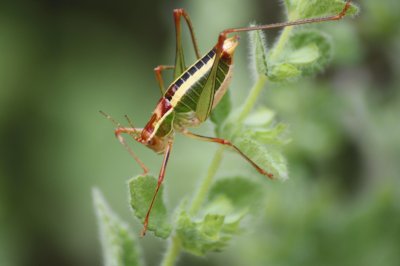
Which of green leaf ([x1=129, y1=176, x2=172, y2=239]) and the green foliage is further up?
green leaf ([x1=129, y1=176, x2=172, y2=239])

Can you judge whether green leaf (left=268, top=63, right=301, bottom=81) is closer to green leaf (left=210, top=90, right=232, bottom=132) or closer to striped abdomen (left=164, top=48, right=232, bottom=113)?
green leaf (left=210, top=90, right=232, bottom=132)

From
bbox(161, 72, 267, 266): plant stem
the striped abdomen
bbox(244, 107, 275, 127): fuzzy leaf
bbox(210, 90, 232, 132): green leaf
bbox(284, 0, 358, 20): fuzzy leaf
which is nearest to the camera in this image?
bbox(284, 0, 358, 20): fuzzy leaf

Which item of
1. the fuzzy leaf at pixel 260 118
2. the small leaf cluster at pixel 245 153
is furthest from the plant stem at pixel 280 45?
the fuzzy leaf at pixel 260 118

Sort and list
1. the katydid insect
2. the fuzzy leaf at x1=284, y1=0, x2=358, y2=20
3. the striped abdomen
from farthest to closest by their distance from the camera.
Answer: the striped abdomen, the katydid insect, the fuzzy leaf at x1=284, y1=0, x2=358, y2=20

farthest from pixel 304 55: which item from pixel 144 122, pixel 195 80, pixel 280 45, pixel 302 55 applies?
pixel 144 122

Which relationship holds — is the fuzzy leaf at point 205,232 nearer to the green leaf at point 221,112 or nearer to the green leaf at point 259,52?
the green leaf at point 221,112

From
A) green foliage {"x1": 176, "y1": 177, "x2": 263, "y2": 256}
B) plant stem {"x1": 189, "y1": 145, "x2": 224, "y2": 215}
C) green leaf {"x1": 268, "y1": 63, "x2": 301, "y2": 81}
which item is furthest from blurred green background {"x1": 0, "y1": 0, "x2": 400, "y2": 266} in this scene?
green leaf {"x1": 268, "y1": 63, "x2": 301, "y2": 81}

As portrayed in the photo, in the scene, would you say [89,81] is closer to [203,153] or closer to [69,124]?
[69,124]

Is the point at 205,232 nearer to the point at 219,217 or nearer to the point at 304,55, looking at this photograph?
the point at 219,217
